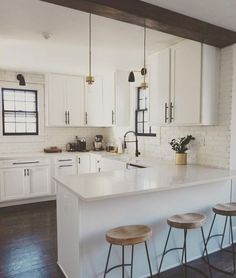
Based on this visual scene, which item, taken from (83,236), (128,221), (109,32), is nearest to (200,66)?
(109,32)

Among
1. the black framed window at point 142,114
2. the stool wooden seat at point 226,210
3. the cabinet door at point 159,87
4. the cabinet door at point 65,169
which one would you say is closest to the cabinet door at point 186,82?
the cabinet door at point 159,87

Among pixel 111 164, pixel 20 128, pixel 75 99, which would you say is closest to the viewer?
pixel 111 164

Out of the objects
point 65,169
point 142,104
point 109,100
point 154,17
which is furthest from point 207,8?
point 65,169

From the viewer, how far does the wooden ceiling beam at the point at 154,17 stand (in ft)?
6.31

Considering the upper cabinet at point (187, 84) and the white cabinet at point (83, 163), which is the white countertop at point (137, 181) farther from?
the white cabinet at point (83, 163)

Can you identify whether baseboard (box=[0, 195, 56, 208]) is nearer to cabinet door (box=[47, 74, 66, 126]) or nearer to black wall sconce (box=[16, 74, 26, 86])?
cabinet door (box=[47, 74, 66, 126])

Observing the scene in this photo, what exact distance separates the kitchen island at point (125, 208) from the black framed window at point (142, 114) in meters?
1.82

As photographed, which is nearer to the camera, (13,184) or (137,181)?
(137,181)

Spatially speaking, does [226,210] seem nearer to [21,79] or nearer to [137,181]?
→ [137,181]

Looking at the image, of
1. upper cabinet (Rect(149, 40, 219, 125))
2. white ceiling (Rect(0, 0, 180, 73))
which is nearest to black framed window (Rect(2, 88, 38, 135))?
white ceiling (Rect(0, 0, 180, 73))

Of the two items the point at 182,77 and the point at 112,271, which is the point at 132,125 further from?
the point at 112,271

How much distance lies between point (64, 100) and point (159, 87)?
8.00 ft

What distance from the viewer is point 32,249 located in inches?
112

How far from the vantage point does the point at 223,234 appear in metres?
2.79
